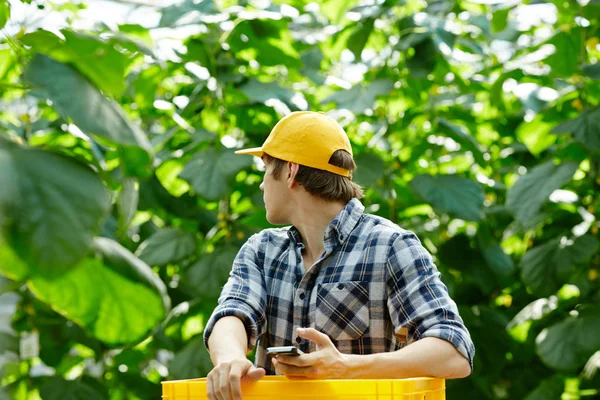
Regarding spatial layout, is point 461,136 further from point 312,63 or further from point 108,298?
point 108,298

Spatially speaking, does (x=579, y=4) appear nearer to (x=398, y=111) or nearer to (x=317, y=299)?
(x=398, y=111)

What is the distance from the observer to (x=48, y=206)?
2.00 ft

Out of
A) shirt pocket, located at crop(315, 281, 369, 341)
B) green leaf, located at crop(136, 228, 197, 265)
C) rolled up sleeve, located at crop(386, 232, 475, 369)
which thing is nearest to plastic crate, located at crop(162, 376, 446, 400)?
rolled up sleeve, located at crop(386, 232, 475, 369)

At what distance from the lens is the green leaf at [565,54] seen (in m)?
2.89

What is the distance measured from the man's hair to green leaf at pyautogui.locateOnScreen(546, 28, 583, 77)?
138 centimetres

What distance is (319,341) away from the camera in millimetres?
1351

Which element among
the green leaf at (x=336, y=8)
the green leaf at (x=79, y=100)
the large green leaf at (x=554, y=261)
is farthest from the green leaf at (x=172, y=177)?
the green leaf at (x=79, y=100)

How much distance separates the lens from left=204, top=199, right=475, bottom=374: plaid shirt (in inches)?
62.7

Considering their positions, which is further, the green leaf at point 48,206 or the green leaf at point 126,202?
the green leaf at point 126,202

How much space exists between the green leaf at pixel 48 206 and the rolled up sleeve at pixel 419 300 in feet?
3.19

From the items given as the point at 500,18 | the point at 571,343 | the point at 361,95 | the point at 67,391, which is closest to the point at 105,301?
the point at 67,391

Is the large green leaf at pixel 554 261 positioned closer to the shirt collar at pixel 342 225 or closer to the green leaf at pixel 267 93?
the green leaf at pixel 267 93

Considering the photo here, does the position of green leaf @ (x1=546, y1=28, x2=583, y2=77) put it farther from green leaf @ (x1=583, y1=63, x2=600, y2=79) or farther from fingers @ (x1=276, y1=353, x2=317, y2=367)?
fingers @ (x1=276, y1=353, x2=317, y2=367)

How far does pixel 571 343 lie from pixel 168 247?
1.34 metres
